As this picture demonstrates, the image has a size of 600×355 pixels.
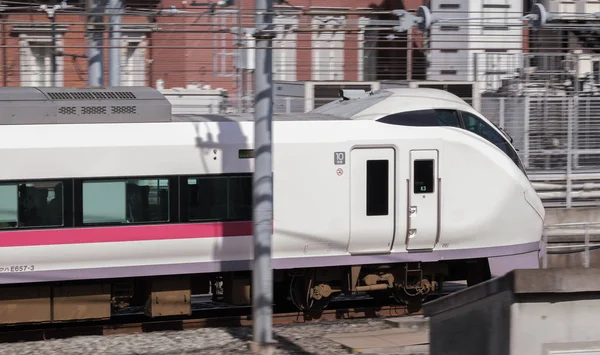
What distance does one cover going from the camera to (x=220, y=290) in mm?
13453

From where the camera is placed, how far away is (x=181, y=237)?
12461 millimetres

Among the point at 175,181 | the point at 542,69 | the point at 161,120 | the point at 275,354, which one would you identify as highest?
the point at 542,69

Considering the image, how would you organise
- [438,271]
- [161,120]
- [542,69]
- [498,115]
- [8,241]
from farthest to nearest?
[542,69], [498,115], [438,271], [161,120], [8,241]

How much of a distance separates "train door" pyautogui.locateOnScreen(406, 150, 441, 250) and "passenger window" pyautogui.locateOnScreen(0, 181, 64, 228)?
4.44 meters

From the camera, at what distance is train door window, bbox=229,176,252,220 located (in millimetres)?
12766

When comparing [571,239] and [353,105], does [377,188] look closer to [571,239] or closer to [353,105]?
[353,105]

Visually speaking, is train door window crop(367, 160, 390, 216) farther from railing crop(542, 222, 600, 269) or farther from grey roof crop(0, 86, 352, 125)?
railing crop(542, 222, 600, 269)

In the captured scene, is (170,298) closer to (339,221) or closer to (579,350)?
(339,221)

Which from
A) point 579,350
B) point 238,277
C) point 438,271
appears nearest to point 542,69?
point 438,271

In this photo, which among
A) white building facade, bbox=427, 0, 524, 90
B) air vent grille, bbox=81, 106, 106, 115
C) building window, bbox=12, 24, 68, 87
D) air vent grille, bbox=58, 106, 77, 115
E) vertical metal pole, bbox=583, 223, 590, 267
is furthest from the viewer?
white building facade, bbox=427, 0, 524, 90

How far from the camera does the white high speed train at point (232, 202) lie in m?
12.0

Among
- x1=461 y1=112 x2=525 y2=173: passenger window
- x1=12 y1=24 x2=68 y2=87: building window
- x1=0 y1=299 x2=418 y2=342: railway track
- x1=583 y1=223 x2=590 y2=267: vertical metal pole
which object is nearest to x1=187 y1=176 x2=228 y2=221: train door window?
x1=0 y1=299 x2=418 y2=342: railway track

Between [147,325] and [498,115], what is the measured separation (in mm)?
10509

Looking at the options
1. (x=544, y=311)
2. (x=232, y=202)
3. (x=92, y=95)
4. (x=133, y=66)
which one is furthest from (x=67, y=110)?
(x=133, y=66)
